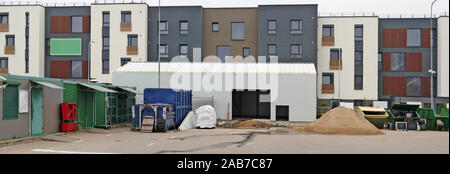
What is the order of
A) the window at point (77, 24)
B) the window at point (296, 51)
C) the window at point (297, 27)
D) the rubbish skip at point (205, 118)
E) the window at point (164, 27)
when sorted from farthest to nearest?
the window at point (77, 24) < the window at point (164, 27) < the window at point (296, 51) < the window at point (297, 27) < the rubbish skip at point (205, 118)

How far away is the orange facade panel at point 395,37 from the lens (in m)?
43.1

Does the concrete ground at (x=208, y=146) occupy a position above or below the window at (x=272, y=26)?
below

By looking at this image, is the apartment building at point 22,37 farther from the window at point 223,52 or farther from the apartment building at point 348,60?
the apartment building at point 348,60

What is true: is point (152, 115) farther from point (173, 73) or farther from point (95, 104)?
point (173, 73)

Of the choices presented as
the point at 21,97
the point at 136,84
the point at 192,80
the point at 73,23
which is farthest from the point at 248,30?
the point at 21,97

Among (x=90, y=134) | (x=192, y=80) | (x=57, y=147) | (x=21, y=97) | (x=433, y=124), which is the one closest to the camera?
(x=57, y=147)

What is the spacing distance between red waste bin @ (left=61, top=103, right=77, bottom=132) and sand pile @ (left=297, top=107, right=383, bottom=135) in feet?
41.5

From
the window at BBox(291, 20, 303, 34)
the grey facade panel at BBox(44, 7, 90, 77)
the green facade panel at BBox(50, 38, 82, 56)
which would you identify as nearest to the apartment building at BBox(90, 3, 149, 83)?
the grey facade panel at BBox(44, 7, 90, 77)

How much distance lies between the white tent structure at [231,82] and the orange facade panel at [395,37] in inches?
493

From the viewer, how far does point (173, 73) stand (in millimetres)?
34094

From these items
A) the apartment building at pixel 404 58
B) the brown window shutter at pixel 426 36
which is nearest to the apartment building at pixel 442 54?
the apartment building at pixel 404 58

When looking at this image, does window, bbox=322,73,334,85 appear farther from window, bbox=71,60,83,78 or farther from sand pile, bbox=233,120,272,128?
window, bbox=71,60,83,78

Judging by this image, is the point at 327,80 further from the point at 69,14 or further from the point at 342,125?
the point at 69,14

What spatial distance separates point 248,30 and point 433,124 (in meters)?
21.4
